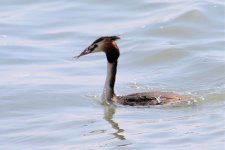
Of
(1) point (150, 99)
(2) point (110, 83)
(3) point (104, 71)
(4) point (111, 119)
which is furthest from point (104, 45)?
(3) point (104, 71)

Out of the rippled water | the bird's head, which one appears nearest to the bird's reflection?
the rippled water

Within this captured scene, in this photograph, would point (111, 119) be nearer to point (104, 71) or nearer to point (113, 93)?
point (113, 93)

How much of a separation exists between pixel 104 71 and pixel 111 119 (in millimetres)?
2923

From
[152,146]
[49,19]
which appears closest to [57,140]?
[152,146]

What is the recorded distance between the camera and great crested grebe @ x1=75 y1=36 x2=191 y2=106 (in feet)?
40.8

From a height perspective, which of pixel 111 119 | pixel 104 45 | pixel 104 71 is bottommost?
pixel 111 119

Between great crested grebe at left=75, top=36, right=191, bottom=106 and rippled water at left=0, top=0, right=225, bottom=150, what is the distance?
0.10 metres

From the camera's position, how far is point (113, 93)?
42.6ft

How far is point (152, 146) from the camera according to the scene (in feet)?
34.2

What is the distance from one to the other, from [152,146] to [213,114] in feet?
5.77

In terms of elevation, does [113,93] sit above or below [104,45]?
below

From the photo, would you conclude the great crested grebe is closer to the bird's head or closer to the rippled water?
the bird's head

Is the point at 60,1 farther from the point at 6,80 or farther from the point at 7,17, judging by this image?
the point at 6,80

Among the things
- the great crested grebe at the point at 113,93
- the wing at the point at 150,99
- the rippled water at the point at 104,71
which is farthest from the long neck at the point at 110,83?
the wing at the point at 150,99
